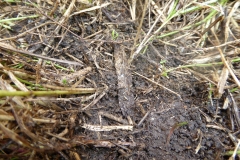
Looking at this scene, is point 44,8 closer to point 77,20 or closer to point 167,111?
point 77,20

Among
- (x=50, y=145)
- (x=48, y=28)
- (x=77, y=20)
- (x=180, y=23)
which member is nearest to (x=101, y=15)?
(x=77, y=20)

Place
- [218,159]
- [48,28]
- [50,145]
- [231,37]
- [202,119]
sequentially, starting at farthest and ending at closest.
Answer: [231,37]
[48,28]
[202,119]
[218,159]
[50,145]

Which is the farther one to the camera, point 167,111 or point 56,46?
point 56,46

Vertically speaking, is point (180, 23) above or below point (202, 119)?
above

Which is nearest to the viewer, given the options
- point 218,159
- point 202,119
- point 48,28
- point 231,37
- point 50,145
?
point 50,145

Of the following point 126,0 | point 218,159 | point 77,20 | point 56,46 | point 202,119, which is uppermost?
point 126,0

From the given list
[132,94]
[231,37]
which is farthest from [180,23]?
[132,94]
